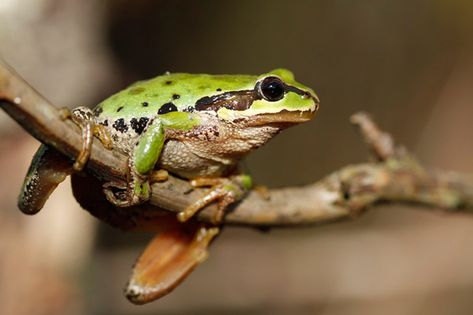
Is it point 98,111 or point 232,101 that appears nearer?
point 98,111

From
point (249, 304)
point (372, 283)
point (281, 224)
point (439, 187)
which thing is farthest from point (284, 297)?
point (281, 224)

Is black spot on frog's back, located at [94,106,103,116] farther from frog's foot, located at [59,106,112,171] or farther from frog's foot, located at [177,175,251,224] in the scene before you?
frog's foot, located at [177,175,251,224]

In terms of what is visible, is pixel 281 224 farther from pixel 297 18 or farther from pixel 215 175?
pixel 297 18

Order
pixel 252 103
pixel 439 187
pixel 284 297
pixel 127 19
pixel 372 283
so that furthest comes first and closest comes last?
pixel 127 19, pixel 284 297, pixel 372 283, pixel 439 187, pixel 252 103

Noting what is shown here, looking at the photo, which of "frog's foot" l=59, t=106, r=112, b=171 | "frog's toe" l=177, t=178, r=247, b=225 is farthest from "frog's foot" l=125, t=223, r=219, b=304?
"frog's foot" l=59, t=106, r=112, b=171

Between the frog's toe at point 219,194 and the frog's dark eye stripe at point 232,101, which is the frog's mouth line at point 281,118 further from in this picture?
the frog's toe at point 219,194

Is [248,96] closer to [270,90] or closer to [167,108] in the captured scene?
[270,90]

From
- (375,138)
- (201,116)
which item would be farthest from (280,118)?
(375,138)
